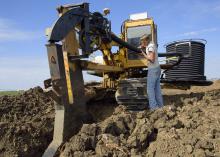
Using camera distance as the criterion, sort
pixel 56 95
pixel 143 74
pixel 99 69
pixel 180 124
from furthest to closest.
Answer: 1. pixel 143 74
2. pixel 99 69
3. pixel 56 95
4. pixel 180 124

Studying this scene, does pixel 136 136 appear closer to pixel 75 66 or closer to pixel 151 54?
pixel 75 66

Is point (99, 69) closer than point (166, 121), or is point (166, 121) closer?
point (166, 121)

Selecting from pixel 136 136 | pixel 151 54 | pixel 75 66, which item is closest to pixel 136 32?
pixel 151 54

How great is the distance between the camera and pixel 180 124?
6.11 metres

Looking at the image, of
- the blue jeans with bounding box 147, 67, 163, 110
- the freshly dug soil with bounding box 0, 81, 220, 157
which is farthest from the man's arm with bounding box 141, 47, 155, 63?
the freshly dug soil with bounding box 0, 81, 220, 157

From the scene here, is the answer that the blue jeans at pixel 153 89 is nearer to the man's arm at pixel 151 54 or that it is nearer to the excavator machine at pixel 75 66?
the man's arm at pixel 151 54

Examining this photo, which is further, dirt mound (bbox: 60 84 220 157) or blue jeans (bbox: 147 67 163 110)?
blue jeans (bbox: 147 67 163 110)

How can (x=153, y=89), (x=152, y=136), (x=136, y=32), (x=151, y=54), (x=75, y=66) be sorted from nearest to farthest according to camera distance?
(x=152, y=136), (x=75, y=66), (x=151, y=54), (x=153, y=89), (x=136, y=32)

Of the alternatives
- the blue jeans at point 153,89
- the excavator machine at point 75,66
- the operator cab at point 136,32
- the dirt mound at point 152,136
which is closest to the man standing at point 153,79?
the blue jeans at point 153,89

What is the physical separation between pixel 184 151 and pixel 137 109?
456cm

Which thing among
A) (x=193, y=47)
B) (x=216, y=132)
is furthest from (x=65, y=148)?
(x=193, y=47)

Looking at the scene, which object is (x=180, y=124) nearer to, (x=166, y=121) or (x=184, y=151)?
(x=166, y=121)

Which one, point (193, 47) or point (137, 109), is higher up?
point (193, 47)

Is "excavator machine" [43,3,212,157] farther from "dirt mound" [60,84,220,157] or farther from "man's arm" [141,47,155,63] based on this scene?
"man's arm" [141,47,155,63]
